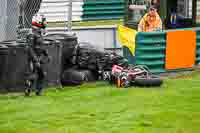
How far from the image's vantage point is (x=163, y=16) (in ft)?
51.6

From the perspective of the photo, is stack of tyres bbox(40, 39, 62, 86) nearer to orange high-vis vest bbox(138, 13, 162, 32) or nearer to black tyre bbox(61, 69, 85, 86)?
black tyre bbox(61, 69, 85, 86)

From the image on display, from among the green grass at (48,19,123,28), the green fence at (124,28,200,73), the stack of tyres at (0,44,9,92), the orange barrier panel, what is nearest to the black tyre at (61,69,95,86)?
the stack of tyres at (0,44,9,92)

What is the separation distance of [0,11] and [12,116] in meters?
4.26

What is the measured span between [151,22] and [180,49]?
3.04 ft

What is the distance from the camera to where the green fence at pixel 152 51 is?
1466 cm

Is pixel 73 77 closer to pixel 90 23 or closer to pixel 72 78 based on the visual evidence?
pixel 72 78

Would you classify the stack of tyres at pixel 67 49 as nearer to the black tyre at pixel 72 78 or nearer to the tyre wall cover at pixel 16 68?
the black tyre at pixel 72 78

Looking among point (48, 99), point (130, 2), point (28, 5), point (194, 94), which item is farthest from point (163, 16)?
point (48, 99)

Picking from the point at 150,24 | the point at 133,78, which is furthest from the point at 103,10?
the point at 133,78

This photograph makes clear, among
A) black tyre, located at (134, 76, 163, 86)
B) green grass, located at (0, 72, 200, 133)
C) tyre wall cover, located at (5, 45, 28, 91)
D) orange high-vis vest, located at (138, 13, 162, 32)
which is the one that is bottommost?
green grass, located at (0, 72, 200, 133)

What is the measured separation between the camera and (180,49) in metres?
14.9

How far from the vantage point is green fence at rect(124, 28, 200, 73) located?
1466cm

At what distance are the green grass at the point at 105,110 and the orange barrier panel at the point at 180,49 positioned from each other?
2129mm

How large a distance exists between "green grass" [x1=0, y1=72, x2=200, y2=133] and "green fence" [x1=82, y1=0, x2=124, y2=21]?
26.5 ft
